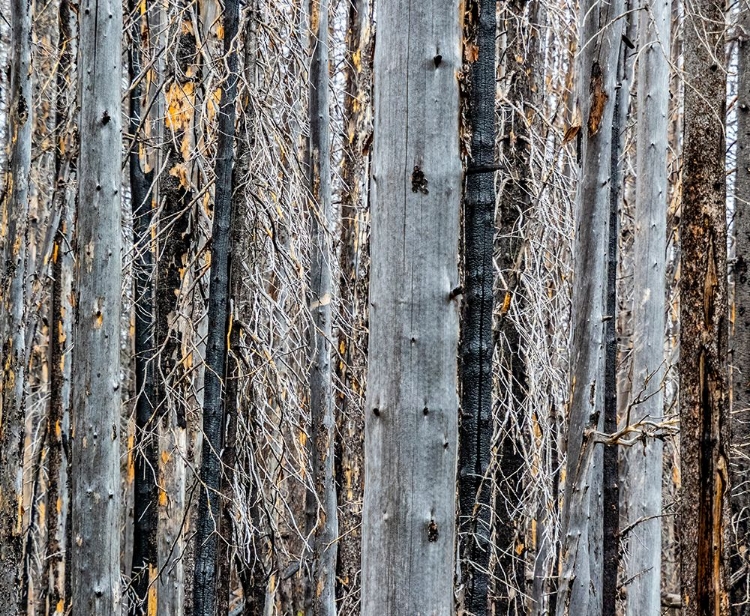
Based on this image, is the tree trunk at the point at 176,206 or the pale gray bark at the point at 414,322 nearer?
the pale gray bark at the point at 414,322

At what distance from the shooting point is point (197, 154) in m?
4.56

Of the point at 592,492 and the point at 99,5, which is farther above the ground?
the point at 99,5

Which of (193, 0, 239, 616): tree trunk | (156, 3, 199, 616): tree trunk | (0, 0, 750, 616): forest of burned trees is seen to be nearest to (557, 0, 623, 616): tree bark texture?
(0, 0, 750, 616): forest of burned trees

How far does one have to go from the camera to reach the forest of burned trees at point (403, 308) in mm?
2527

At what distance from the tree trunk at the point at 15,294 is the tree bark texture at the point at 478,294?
4260 mm

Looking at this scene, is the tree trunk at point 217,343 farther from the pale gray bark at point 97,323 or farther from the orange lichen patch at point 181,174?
the orange lichen patch at point 181,174

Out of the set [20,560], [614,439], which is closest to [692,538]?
[614,439]

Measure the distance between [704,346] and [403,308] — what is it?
146 centimetres

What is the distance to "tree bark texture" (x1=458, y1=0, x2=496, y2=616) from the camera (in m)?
2.73

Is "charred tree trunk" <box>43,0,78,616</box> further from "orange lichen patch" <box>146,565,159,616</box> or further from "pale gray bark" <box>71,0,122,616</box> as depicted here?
"pale gray bark" <box>71,0,122,616</box>

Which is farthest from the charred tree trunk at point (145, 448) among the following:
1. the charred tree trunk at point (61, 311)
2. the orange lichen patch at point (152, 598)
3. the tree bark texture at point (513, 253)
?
the tree bark texture at point (513, 253)

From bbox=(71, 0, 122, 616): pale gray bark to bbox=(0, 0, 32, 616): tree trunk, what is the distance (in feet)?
5.07

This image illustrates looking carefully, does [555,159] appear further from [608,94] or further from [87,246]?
[87,246]

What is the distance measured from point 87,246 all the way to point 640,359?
4572mm
